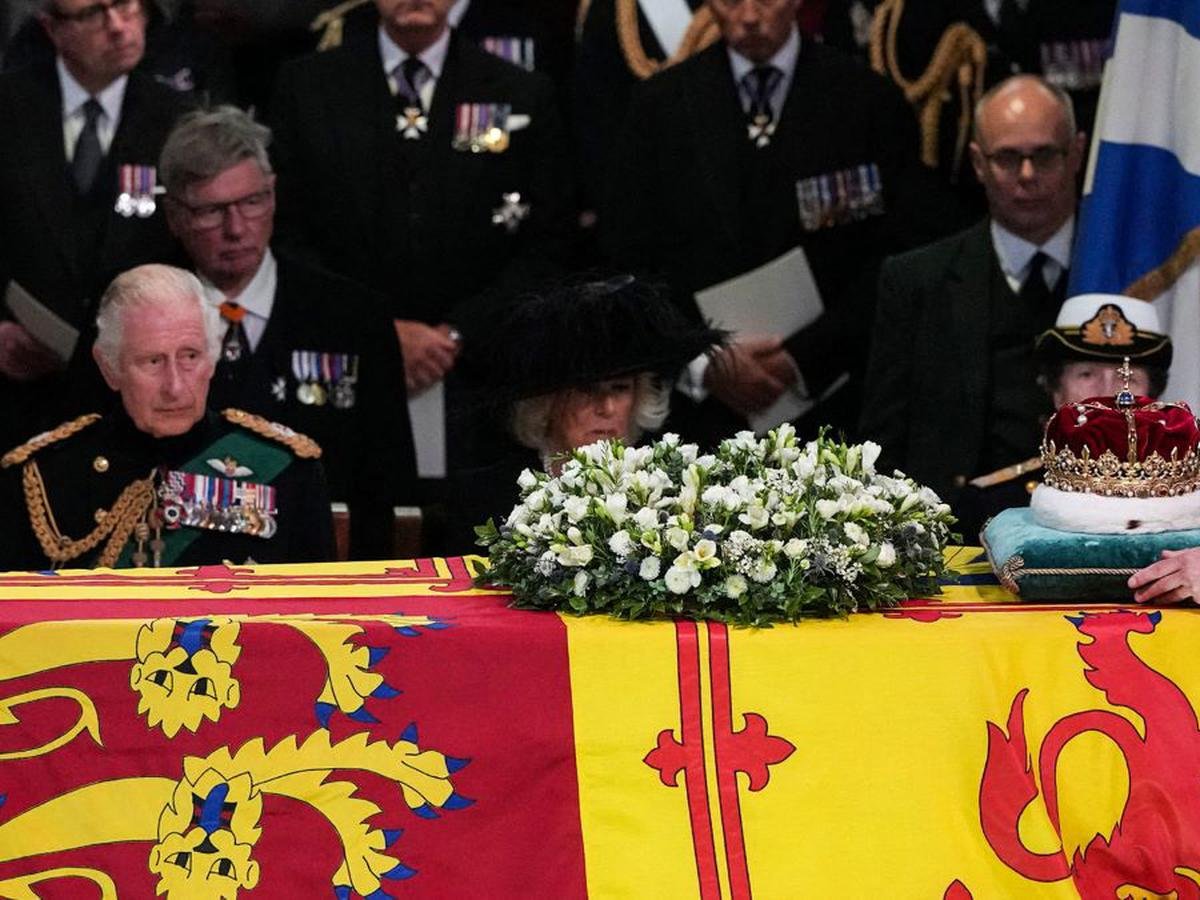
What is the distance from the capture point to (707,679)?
288 centimetres

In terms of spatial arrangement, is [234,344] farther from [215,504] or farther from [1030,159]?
[1030,159]

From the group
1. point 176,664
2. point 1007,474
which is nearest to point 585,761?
point 176,664

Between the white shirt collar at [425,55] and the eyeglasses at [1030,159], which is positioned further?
the white shirt collar at [425,55]

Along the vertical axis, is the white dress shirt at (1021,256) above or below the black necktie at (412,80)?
below

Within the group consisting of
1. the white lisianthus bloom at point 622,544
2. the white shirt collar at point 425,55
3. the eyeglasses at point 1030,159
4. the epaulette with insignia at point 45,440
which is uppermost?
the white shirt collar at point 425,55

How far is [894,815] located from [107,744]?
103 cm

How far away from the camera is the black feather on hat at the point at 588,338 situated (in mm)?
3869

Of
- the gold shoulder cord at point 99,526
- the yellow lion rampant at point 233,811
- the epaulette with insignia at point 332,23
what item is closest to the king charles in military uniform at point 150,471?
the gold shoulder cord at point 99,526

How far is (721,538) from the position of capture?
9.78 feet

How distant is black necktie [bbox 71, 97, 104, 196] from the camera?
15.9 ft

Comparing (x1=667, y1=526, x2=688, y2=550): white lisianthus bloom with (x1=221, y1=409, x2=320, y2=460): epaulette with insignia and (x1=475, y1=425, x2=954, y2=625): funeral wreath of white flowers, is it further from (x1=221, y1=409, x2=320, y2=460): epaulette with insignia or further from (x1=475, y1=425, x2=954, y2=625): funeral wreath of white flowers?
(x1=221, y1=409, x2=320, y2=460): epaulette with insignia

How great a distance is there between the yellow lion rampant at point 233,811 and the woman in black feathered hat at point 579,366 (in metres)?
1.01

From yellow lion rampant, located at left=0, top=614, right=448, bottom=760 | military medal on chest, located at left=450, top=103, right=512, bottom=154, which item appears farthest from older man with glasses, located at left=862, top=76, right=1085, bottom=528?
yellow lion rampant, located at left=0, top=614, right=448, bottom=760

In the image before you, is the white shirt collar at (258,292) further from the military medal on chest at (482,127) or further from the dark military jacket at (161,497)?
the dark military jacket at (161,497)
